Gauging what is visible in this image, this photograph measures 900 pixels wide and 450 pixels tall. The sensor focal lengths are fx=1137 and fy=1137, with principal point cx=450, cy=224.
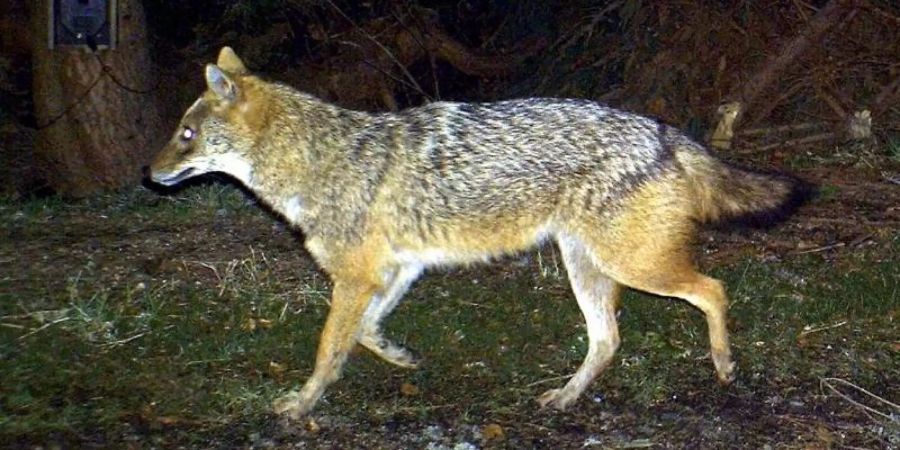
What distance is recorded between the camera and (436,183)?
536 cm

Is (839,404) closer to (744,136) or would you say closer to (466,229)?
(466,229)

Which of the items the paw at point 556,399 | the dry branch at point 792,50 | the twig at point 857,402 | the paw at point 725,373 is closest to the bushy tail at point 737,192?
the paw at point 725,373

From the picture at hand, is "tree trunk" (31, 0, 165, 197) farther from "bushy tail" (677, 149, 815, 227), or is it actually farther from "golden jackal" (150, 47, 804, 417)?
"bushy tail" (677, 149, 815, 227)

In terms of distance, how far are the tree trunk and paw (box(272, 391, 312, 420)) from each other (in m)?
4.76

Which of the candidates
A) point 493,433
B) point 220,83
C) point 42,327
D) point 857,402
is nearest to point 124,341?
point 42,327

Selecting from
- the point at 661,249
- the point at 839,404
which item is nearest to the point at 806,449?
the point at 839,404

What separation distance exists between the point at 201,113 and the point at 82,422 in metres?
1.56

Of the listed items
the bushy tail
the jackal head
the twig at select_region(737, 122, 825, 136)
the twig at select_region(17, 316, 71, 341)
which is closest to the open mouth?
the jackal head

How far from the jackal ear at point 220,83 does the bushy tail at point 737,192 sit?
211cm

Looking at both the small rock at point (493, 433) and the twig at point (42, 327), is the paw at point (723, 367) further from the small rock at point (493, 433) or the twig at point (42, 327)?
the twig at point (42, 327)

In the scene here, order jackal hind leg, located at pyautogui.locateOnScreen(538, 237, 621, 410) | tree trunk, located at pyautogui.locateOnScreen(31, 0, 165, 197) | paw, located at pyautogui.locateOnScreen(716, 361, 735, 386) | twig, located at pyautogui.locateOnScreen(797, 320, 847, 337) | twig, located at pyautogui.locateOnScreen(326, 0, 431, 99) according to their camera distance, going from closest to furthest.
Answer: jackal hind leg, located at pyautogui.locateOnScreen(538, 237, 621, 410) < paw, located at pyautogui.locateOnScreen(716, 361, 735, 386) < twig, located at pyautogui.locateOnScreen(797, 320, 847, 337) < tree trunk, located at pyautogui.locateOnScreen(31, 0, 165, 197) < twig, located at pyautogui.locateOnScreen(326, 0, 431, 99)

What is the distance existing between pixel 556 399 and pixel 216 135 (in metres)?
2.03

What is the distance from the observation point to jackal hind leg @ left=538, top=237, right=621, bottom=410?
517 cm

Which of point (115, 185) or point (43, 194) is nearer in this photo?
point (115, 185)
